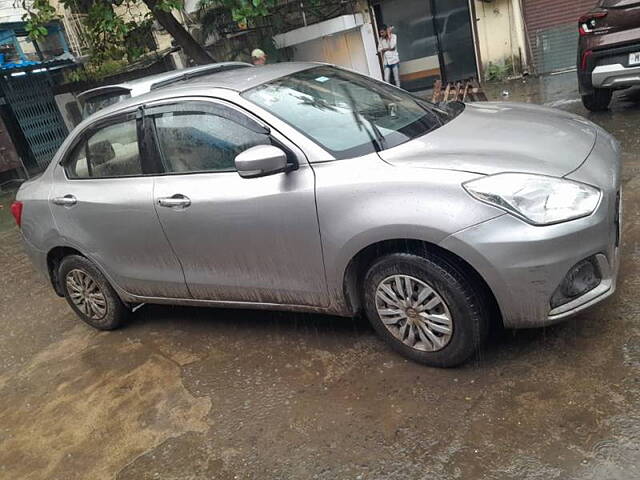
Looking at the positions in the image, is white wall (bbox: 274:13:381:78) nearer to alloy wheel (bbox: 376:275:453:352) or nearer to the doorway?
the doorway

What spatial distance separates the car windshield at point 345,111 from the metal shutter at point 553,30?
331 inches

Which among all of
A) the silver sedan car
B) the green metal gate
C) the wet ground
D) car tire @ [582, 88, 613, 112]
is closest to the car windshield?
the silver sedan car

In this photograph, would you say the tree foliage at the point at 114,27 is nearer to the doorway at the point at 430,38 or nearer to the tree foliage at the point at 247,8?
the tree foliage at the point at 247,8

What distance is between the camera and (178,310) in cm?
459

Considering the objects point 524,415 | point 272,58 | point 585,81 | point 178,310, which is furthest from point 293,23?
point 524,415

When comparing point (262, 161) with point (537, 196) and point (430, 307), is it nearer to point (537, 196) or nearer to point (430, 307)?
point (430, 307)

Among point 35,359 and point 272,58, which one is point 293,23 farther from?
point 35,359

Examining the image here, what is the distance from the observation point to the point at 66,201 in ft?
13.3

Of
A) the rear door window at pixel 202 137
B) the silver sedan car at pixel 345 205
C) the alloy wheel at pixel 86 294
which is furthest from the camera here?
the alloy wheel at pixel 86 294

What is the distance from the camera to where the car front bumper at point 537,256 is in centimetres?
253

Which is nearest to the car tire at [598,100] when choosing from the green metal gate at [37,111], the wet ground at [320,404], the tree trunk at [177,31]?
the wet ground at [320,404]

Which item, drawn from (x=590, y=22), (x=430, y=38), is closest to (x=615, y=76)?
(x=590, y=22)

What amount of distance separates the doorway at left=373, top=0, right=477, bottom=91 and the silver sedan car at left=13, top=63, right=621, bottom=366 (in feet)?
30.1

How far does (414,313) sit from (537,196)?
84 cm
